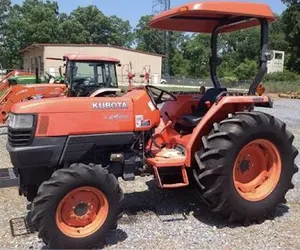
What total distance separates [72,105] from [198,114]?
5.48 ft

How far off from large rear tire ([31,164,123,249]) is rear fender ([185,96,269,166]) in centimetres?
103

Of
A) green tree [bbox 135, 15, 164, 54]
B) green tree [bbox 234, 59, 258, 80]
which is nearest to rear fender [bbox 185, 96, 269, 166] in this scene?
green tree [bbox 234, 59, 258, 80]

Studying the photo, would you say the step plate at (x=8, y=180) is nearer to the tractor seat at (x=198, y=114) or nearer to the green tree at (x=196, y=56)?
the tractor seat at (x=198, y=114)

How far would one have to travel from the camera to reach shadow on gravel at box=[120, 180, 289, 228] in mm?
4852

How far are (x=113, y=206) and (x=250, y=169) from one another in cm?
173

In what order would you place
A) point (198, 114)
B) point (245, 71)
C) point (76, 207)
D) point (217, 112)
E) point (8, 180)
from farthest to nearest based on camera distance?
1. point (245, 71)
2. point (198, 114)
3. point (217, 112)
4. point (8, 180)
5. point (76, 207)

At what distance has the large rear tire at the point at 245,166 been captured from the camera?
14.8 ft

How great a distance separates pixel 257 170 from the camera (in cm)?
502

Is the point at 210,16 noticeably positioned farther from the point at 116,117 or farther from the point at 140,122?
the point at 116,117

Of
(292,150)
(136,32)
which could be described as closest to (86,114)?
(292,150)

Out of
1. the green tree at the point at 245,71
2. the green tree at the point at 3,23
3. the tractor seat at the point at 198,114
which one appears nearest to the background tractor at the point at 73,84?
the tractor seat at the point at 198,114

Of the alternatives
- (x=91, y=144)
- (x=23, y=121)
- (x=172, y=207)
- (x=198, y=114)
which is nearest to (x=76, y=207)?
(x=91, y=144)

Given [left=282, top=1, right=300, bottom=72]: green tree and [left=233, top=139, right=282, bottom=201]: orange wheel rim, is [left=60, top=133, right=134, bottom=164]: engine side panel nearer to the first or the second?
[left=233, top=139, right=282, bottom=201]: orange wheel rim

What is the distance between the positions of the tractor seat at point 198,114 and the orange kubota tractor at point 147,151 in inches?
0.5
